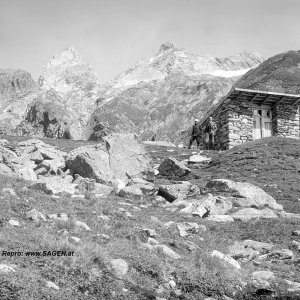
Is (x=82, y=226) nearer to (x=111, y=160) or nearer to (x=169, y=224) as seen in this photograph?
(x=169, y=224)

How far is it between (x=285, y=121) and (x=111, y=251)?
3444 centimetres

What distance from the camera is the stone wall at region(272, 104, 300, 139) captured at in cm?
4100

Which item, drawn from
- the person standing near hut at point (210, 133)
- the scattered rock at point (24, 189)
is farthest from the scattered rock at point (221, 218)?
the person standing near hut at point (210, 133)

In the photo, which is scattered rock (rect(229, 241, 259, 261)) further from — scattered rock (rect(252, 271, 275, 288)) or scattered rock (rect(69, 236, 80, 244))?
scattered rock (rect(69, 236, 80, 244))

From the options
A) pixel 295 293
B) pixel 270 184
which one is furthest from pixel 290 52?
pixel 295 293

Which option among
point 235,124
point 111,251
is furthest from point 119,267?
point 235,124

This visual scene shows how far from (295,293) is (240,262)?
7.57ft

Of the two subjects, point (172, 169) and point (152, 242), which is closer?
point (152, 242)

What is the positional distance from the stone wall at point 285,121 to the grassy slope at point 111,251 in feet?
86.0

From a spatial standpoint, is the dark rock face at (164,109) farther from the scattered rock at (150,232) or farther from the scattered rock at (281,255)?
the scattered rock at (281,255)

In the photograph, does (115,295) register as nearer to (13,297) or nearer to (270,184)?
(13,297)

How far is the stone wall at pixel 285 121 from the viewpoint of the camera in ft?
135

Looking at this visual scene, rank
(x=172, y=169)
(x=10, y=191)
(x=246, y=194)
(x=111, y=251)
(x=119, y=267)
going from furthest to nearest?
(x=172, y=169), (x=246, y=194), (x=10, y=191), (x=111, y=251), (x=119, y=267)

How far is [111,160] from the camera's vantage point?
23594mm
